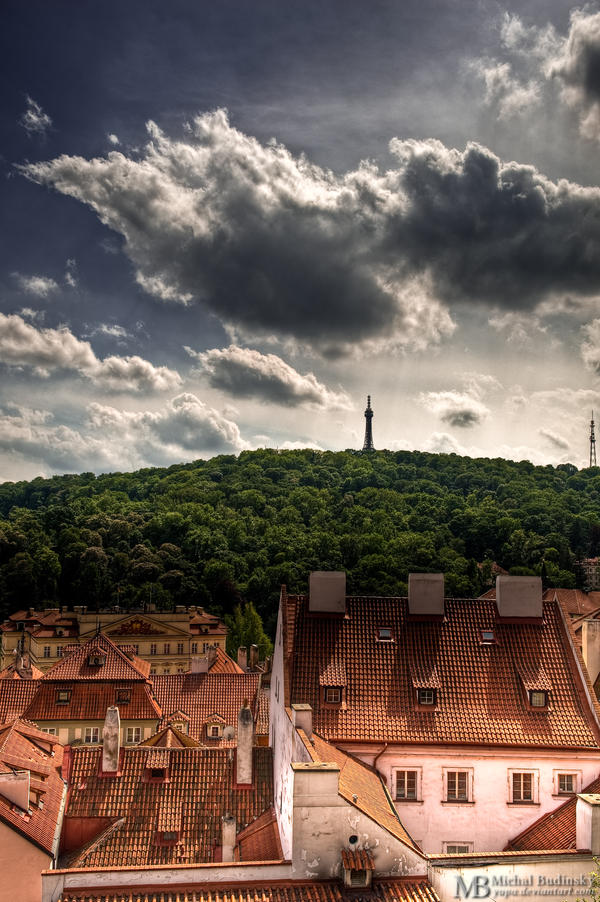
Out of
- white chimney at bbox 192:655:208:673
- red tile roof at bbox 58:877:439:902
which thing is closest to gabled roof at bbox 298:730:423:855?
red tile roof at bbox 58:877:439:902

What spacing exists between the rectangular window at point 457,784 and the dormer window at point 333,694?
476 cm

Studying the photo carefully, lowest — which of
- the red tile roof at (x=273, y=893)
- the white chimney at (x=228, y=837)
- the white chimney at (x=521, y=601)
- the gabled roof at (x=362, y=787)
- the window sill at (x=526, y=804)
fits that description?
the white chimney at (x=228, y=837)

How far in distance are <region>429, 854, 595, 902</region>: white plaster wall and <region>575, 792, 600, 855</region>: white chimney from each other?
0.45m

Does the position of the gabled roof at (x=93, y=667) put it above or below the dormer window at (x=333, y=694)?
below

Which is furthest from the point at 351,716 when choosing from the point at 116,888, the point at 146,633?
the point at 146,633

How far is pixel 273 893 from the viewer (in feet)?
66.3

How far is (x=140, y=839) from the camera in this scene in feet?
91.5

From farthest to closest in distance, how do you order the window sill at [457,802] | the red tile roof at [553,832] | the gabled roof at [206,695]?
the gabled roof at [206,695], the window sill at [457,802], the red tile roof at [553,832]

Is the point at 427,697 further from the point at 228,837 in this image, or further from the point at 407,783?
the point at 228,837

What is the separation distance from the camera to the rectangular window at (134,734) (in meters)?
53.3

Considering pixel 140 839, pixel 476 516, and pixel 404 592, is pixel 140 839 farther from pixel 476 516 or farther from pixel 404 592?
pixel 476 516

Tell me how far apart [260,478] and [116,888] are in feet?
581

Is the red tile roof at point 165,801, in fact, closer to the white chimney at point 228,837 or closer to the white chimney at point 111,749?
the white chimney at point 111,749

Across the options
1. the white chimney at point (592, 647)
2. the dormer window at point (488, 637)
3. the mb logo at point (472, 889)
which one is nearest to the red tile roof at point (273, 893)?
the mb logo at point (472, 889)
